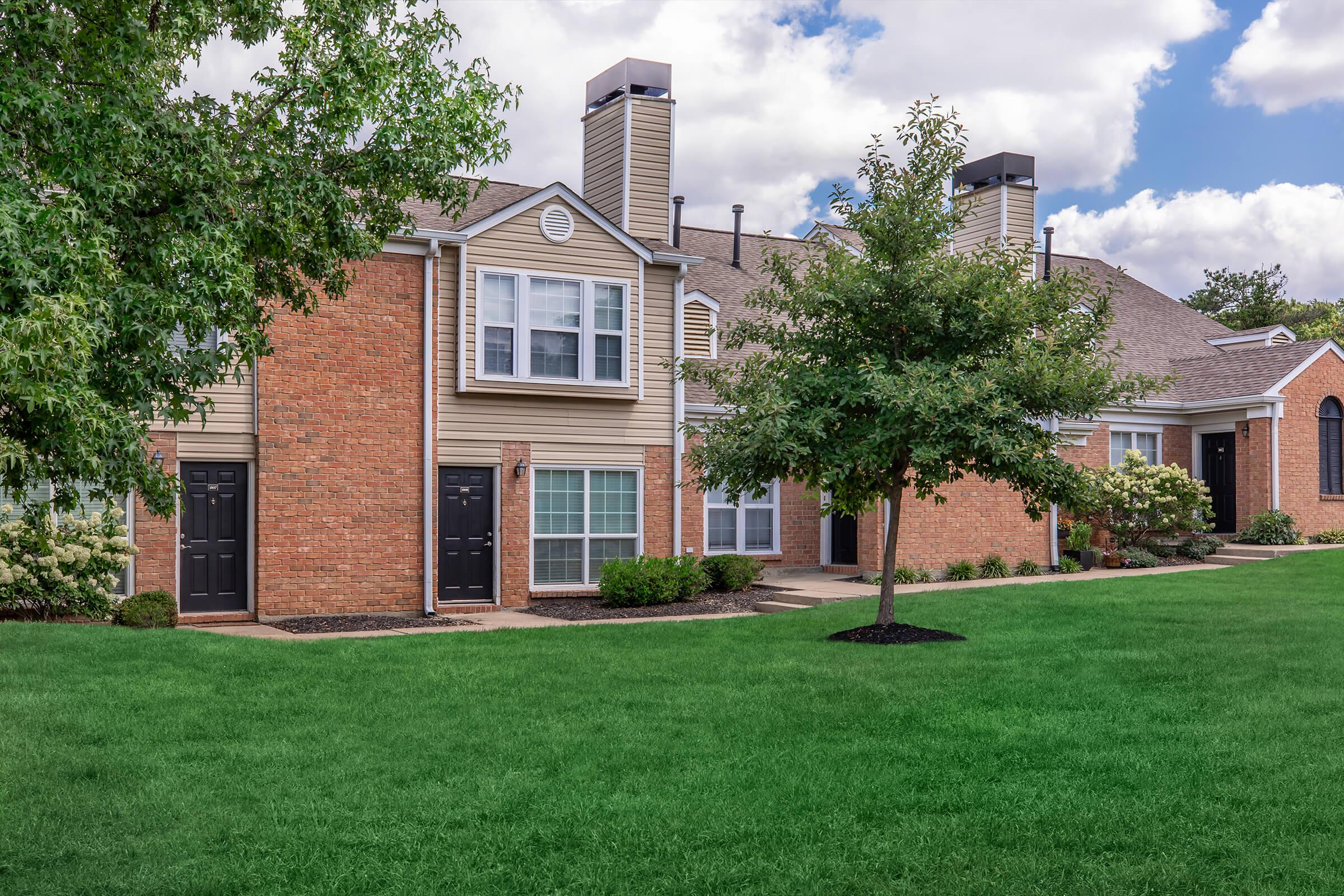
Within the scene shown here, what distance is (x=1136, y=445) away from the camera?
2434 centimetres

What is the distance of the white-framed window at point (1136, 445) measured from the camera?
78.8 ft

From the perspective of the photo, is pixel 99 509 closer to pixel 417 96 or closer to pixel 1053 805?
pixel 417 96

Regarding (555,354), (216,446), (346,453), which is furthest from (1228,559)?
(216,446)

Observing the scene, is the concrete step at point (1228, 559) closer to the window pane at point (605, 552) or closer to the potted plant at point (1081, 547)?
the potted plant at point (1081, 547)

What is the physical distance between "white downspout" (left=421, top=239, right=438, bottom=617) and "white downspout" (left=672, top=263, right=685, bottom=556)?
13.0ft

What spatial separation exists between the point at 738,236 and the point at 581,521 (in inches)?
397

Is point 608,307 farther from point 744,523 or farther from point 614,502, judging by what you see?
point 744,523

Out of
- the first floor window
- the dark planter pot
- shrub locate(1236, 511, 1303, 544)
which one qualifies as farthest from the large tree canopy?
shrub locate(1236, 511, 1303, 544)

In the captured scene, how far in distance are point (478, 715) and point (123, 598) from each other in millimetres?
7883

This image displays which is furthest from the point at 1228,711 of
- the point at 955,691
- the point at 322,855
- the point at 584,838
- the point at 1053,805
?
the point at 322,855

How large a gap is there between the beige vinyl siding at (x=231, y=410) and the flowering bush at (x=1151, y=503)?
49.5 ft

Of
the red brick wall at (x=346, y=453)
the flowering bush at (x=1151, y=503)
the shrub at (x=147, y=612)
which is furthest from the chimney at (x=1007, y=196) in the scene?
the shrub at (x=147, y=612)

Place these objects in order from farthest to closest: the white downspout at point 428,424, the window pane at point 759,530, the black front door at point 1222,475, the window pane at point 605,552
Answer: the black front door at point 1222,475 → the window pane at point 759,530 → the window pane at point 605,552 → the white downspout at point 428,424

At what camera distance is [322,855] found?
5.64 m
